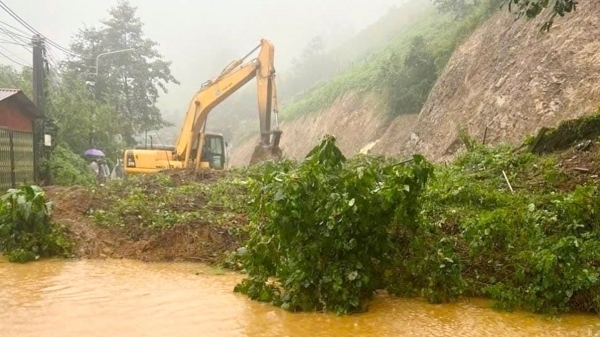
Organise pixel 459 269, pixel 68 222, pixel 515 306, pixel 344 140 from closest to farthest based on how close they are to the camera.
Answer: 1. pixel 515 306
2. pixel 459 269
3. pixel 68 222
4. pixel 344 140

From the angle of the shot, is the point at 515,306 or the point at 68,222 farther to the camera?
the point at 68,222

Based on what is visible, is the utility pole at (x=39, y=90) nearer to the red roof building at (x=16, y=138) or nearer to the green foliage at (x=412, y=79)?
the red roof building at (x=16, y=138)

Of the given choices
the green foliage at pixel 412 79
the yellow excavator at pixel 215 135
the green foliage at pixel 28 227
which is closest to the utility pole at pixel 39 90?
the yellow excavator at pixel 215 135

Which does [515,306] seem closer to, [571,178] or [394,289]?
[394,289]

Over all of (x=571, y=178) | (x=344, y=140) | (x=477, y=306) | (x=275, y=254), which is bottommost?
(x=477, y=306)

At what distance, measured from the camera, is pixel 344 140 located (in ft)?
103

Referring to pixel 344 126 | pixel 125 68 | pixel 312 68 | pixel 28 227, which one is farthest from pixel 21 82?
pixel 312 68

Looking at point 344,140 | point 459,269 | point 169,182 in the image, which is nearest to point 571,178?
point 459,269

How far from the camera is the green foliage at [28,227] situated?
874 cm

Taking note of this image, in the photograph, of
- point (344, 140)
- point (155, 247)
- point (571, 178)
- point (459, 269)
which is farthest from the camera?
point (344, 140)

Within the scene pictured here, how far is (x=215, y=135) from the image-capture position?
20.1 metres

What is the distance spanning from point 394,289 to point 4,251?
20.0ft

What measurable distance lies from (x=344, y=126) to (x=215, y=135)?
1372 cm

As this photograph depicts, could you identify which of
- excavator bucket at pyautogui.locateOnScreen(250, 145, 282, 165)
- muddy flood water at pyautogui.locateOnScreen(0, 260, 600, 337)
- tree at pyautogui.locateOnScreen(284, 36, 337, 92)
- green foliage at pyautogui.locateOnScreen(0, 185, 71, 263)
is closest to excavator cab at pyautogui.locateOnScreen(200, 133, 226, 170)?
excavator bucket at pyautogui.locateOnScreen(250, 145, 282, 165)
